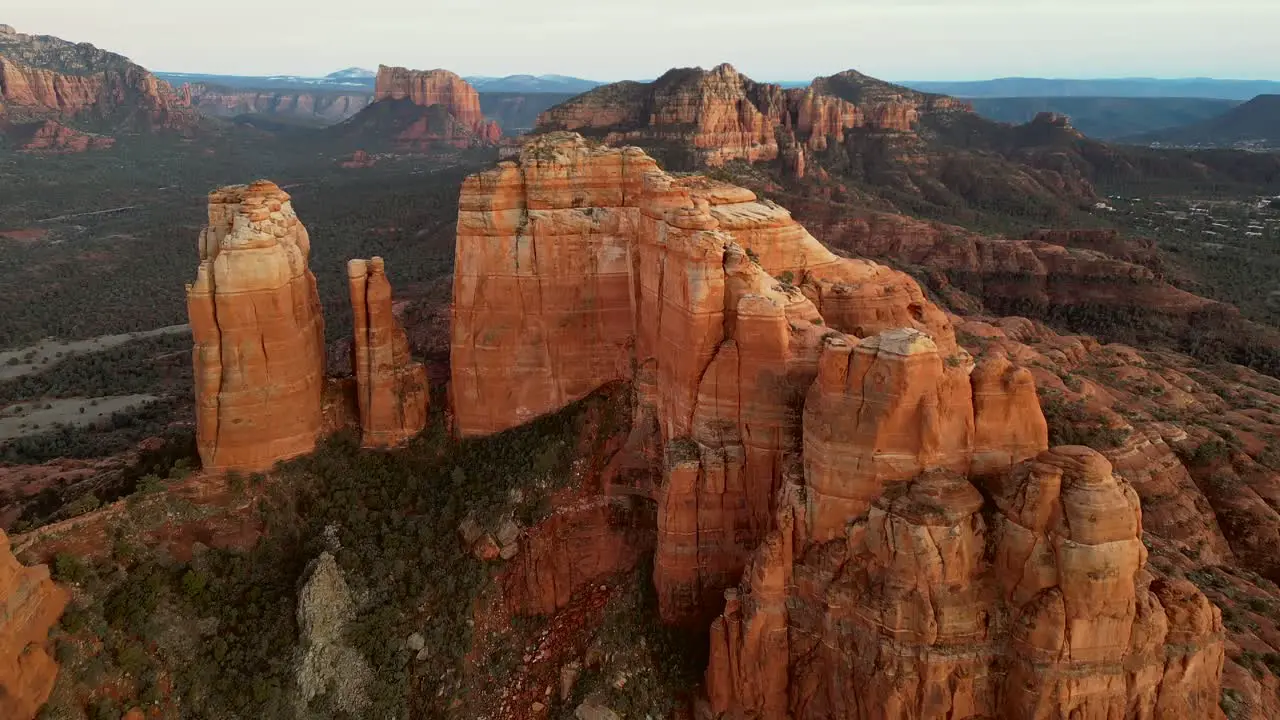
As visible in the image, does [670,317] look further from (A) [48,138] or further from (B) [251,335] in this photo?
(A) [48,138]

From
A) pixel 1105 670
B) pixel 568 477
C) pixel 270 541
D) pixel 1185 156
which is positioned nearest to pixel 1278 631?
pixel 1105 670

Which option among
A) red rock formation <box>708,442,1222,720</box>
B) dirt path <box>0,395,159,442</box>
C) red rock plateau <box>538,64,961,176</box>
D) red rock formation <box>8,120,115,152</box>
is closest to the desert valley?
red rock formation <box>708,442,1222,720</box>

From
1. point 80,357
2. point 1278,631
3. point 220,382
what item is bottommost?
point 80,357

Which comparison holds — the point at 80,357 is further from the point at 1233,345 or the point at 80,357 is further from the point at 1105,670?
the point at 1233,345

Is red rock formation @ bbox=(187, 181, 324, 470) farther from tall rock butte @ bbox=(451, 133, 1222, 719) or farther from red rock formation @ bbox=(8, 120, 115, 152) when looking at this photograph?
red rock formation @ bbox=(8, 120, 115, 152)

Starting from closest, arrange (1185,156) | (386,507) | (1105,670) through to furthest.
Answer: (1105,670) < (386,507) < (1185,156)

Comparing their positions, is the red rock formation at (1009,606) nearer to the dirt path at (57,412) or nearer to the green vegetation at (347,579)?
the green vegetation at (347,579)
